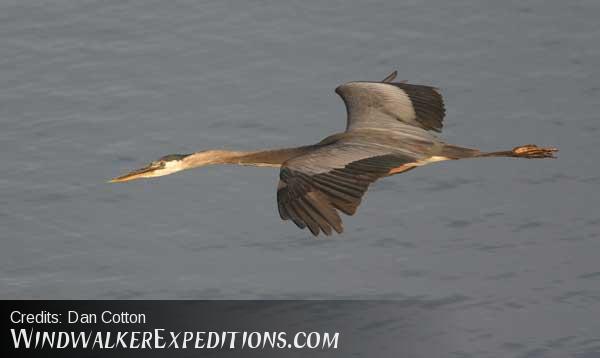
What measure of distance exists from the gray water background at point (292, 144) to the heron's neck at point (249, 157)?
5.86 ft

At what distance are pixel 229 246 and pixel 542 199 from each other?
395 centimetres

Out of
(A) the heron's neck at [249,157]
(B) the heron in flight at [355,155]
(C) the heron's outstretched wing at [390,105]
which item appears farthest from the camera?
(C) the heron's outstretched wing at [390,105]

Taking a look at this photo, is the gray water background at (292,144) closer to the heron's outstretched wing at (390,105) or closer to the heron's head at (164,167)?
the heron's head at (164,167)

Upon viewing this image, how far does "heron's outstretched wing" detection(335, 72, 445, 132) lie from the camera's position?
21.5 metres

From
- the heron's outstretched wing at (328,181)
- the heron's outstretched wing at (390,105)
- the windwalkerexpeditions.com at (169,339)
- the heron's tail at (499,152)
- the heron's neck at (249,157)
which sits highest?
the heron's outstretched wing at (390,105)

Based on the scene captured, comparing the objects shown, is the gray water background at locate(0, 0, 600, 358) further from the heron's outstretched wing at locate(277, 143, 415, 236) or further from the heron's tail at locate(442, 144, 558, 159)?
the heron's outstretched wing at locate(277, 143, 415, 236)

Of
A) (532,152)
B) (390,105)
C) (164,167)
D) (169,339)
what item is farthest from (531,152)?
(169,339)

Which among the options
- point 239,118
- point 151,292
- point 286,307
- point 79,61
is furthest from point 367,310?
point 79,61

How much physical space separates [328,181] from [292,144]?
660cm

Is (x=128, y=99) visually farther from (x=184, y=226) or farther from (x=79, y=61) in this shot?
(x=184, y=226)

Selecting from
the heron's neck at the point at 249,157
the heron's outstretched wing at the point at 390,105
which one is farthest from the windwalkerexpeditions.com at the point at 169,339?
the heron's outstretched wing at the point at 390,105

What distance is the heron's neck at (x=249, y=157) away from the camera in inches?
808

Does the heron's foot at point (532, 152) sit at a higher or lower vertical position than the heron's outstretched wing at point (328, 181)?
higher

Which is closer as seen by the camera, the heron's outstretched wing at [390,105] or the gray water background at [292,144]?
the heron's outstretched wing at [390,105]
